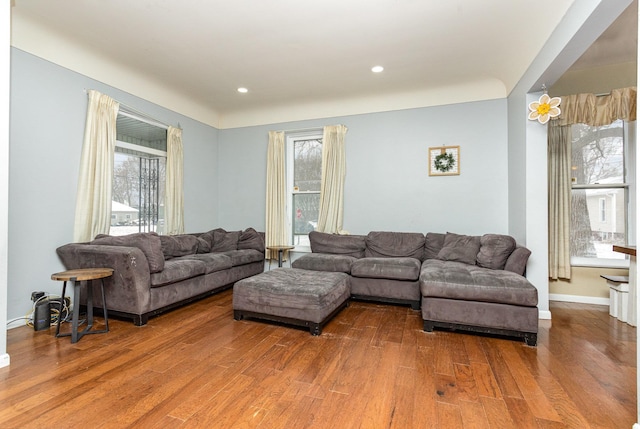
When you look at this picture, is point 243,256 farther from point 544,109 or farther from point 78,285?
point 544,109

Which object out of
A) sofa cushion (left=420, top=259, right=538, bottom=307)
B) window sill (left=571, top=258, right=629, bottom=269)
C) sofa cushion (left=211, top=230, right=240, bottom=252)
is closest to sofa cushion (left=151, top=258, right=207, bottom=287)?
sofa cushion (left=211, top=230, right=240, bottom=252)

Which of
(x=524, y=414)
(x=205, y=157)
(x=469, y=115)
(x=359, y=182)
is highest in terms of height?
(x=469, y=115)

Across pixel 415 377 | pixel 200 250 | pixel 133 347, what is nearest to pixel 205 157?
pixel 200 250

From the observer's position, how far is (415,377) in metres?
2.02

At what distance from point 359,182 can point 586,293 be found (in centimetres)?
320

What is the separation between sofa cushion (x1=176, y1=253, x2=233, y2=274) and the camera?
12.5 ft

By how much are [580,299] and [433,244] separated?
183 cm

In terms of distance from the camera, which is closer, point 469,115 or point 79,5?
point 79,5

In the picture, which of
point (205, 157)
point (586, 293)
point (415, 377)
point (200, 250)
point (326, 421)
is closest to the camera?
point (326, 421)

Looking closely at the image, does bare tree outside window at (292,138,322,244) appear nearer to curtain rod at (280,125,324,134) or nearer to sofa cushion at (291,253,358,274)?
curtain rod at (280,125,324,134)

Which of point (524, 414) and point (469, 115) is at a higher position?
point (469, 115)

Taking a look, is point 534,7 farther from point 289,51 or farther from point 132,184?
point 132,184

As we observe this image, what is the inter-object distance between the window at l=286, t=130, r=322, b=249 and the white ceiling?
0.98 metres

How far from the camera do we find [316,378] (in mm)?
1998
